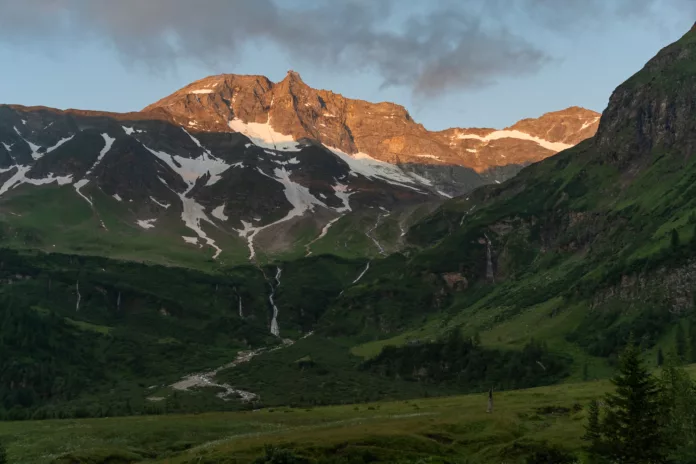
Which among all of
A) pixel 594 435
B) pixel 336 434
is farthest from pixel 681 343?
pixel 594 435

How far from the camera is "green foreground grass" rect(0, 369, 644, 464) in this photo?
7731 centimetres

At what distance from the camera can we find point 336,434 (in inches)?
3346

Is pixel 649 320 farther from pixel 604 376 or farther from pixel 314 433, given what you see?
pixel 314 433

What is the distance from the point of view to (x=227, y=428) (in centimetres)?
11475

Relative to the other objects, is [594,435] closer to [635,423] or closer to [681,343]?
[635,423]

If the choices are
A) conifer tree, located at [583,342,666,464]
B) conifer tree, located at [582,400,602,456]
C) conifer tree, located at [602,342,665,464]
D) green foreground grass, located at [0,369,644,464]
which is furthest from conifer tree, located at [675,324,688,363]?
conifer tree, located at [602,342,665,464]

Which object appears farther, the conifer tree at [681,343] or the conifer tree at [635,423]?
the conifer tree at [681,343]

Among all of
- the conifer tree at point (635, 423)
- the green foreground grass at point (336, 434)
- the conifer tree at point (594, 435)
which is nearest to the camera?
the conifer tree at point (635, 423)

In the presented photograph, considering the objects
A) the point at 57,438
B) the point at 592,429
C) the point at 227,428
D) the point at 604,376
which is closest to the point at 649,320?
the point at 604,376

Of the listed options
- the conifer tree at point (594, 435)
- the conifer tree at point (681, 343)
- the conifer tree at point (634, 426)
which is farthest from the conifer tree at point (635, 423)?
the conifer tree at point (681, 343)

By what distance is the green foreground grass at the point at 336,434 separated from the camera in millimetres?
77312

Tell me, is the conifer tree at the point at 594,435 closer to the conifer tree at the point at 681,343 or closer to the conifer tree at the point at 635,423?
the conifer tree at the point at 635,423

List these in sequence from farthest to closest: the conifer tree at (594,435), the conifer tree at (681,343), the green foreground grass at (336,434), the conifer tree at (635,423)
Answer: the conifer tree at (681,343) < the green foreground grass at (336,434) < the conifer tree at (594,435) < the conifer tree at (635,423)

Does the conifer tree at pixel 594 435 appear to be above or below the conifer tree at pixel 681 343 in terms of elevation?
below
